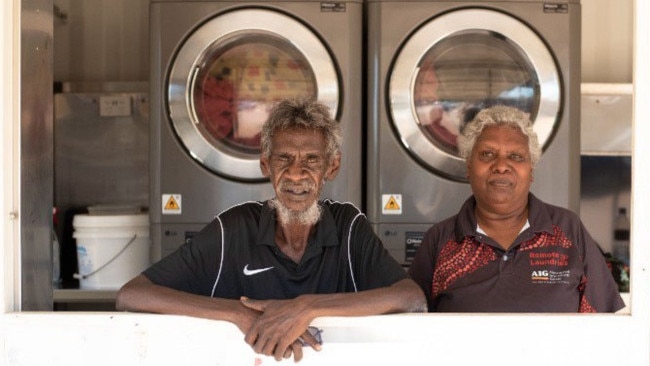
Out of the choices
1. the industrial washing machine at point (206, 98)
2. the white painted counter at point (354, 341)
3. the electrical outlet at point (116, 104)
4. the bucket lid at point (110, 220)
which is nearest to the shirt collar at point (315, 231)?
the white painted counter at point (354, 341)

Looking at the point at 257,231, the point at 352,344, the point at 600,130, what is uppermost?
the point at 600,130

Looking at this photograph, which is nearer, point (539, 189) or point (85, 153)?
point (539, 189)

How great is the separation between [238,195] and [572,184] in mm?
1326

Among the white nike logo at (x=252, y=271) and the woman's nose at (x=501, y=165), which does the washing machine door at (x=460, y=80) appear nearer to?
the woman's nose at (x=501, y=165)

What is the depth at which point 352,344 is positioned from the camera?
1.86 meters

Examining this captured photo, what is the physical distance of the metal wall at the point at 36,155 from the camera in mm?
2020

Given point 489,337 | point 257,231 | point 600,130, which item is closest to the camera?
point 489,337

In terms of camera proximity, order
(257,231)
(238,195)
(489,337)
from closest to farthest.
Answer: (489,337), (257,231), (238,195)

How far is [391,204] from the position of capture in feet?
12.4

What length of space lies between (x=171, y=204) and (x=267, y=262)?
4.39ft

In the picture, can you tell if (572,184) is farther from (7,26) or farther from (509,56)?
(7,26)

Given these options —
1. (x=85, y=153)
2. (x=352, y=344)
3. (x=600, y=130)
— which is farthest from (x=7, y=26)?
(x=600, y=130)

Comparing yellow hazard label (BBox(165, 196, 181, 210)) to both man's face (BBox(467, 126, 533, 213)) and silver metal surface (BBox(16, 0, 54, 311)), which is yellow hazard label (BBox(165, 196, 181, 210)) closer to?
man's face (BBox(467, 126, 533, 213))

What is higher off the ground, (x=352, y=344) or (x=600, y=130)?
(x=600, y=130)
